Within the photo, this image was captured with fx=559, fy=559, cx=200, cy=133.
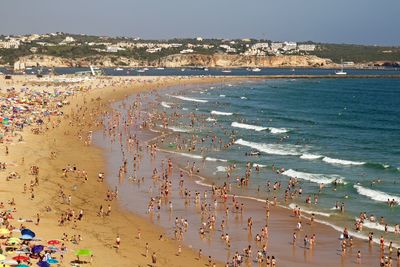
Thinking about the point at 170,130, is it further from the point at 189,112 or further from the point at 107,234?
the point at 107,234

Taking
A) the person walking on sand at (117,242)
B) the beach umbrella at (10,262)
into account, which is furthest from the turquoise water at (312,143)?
the beach umbrella at (10,262)

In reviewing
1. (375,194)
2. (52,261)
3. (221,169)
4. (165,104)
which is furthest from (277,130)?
(52,261)

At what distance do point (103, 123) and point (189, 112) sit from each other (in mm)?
16750

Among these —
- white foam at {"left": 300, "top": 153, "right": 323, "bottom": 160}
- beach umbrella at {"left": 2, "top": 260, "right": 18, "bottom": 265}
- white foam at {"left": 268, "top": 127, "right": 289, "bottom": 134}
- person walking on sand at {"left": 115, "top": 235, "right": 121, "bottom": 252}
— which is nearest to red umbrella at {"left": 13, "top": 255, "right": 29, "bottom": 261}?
beach umbrella at {"left": 2, "top": 260, "right": 18, "bottom": 265}

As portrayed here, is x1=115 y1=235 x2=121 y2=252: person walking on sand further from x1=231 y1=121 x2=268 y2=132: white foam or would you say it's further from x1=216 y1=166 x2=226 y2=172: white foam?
x1=231 y1=121 x2=268 y2=132: white foam

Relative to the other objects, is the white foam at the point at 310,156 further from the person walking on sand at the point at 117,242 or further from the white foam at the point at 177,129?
the person walking on sand at the point at 117,242

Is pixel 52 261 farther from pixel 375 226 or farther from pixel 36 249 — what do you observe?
pixel 375 226

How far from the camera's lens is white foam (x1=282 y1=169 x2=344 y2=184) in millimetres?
38562

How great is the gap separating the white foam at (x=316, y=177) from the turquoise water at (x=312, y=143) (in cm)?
7

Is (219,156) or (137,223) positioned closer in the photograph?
(137,223)

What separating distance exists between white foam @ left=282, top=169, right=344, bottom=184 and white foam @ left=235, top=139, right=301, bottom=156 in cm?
704

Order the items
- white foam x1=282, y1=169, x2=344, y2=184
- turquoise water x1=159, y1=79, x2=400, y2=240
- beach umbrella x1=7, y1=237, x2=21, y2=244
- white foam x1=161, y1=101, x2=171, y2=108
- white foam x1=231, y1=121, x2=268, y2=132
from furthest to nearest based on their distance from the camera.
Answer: white foam x1=161, y1=101, x2=171, y2=108, white foam x1=231, y1=121, x2=268, y2=132, white foam x1=282, y1=169, x2=344, y2=184, turquoise water x1=159, y1=79, x2=400, y2=240, beach umbrella x1=7, y1=237, x2=21, y2=244

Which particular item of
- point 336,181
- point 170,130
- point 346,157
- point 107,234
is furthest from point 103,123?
point 107,234

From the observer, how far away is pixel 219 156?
47.5 m
